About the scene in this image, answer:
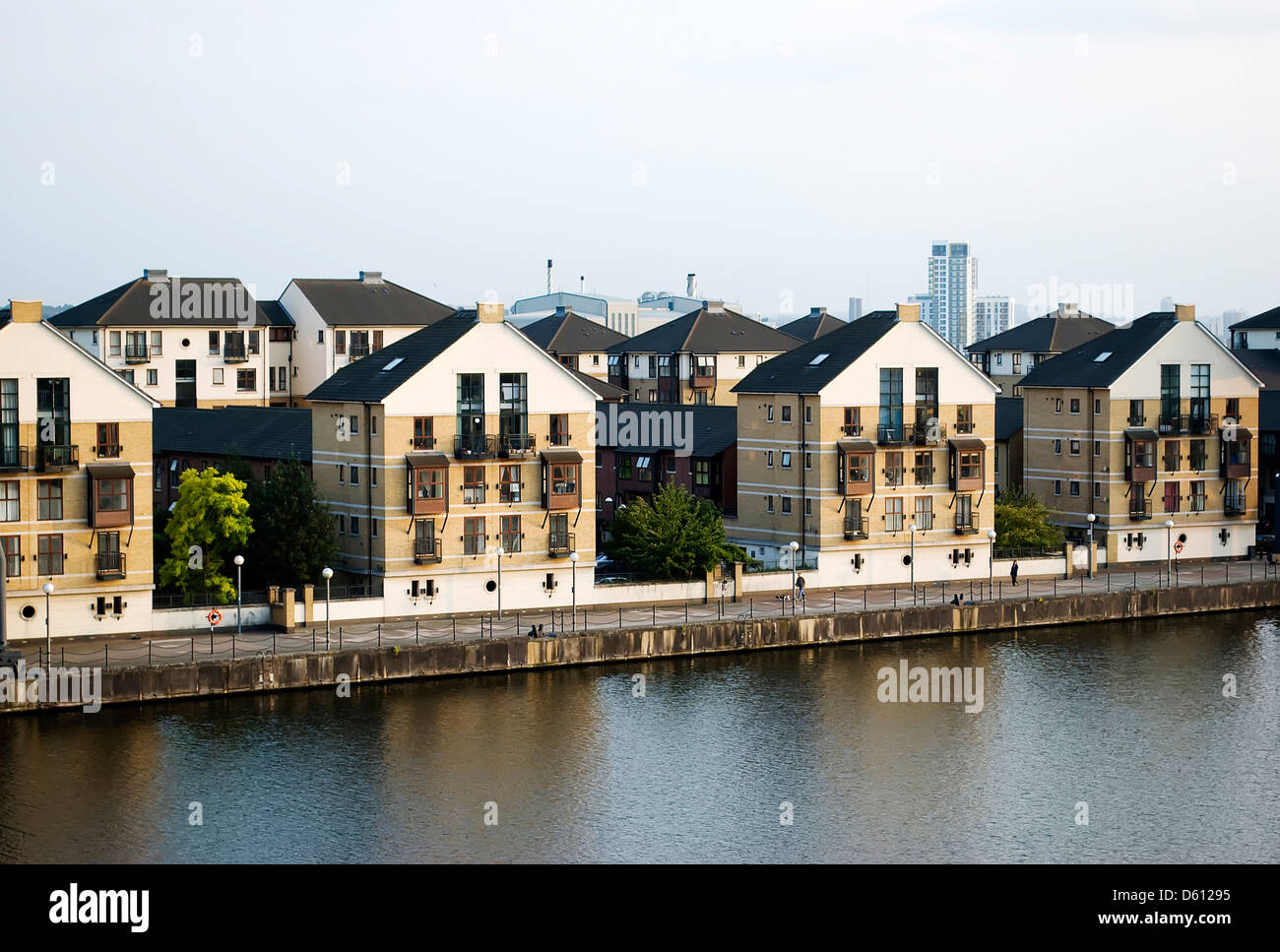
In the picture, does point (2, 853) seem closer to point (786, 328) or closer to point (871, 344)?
point (871, 344)

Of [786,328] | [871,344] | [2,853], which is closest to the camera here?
[2,853]

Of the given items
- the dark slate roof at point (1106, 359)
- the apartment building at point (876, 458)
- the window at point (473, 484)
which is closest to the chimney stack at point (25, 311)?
the window at point (473, 484)

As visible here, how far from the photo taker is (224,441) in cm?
9588

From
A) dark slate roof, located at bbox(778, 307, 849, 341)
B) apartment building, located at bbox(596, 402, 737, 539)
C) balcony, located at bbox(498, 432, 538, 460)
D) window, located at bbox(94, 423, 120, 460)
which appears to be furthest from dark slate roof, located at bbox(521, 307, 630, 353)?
window, located at bbox(94, 423, 120, 460)

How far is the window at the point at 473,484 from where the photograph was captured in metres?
78.9

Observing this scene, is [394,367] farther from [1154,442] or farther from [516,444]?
[1154,442]

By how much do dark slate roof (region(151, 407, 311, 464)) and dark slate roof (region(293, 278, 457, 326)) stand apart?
16.4 m

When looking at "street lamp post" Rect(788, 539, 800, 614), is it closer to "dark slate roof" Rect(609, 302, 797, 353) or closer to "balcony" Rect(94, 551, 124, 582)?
"balcony" Rect(94, 551, 124, 582)

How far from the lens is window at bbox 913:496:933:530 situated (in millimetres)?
89812

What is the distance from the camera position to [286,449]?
90.4m

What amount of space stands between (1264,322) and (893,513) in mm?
51486
